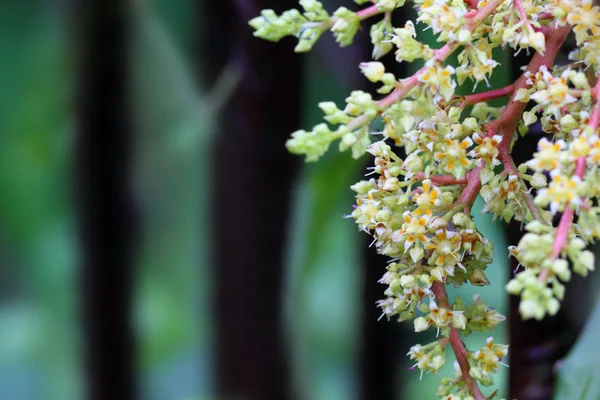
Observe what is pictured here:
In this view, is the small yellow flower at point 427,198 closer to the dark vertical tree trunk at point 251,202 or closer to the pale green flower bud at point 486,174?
the pale green flower bud at point 486,174

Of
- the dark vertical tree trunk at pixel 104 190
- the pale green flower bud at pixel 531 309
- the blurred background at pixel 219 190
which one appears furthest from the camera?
the dark vertical tree trunk at pixel 104 190

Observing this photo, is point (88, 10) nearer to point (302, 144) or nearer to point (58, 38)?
point (58, 38)

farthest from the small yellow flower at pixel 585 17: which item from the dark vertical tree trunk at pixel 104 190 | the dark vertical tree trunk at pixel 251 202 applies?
the dark vertical tree trunk at pixel 104 190

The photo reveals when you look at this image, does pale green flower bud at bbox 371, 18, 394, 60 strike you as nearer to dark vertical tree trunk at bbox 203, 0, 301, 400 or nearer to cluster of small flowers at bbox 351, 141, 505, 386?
cluster of small flowers at bbox 351, 141, 505, 386

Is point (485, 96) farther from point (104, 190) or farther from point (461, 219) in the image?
point (104, 190)

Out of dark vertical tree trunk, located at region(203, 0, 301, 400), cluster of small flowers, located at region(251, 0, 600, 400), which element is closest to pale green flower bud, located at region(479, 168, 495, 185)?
cluster of small flowers, located at region(251, 0, 600, 400)

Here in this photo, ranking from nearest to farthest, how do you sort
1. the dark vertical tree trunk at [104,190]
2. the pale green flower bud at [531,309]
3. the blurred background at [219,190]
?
the pale green flower bud at [531,309] < the blurred background at [219,190] < the dark vertical tree trunk at [104,190]

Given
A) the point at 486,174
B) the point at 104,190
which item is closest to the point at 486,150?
the point at 486,174

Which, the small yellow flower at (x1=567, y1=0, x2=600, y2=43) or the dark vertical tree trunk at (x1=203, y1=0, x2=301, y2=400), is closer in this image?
the small yellow flower at (x1=567, y1=0, x2=600, y2=43)
